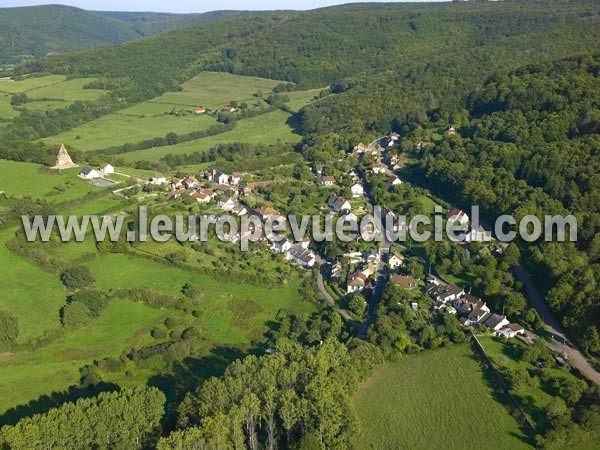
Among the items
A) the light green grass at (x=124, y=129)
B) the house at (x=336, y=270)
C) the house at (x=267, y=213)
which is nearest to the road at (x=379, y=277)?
the house at (x=336, y=270)

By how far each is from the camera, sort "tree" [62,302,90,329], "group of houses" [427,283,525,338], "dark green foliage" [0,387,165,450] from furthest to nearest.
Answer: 1. "tree" [62,302,90,329]
2. "group of houses" [427,283,525,338]
3. "dark green foliage" [0,387,165,450]

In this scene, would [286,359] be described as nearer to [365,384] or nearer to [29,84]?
[365,384]

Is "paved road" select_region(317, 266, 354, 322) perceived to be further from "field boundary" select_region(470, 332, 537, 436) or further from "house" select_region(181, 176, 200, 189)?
"house" select_region(181, 176, 200, 189)

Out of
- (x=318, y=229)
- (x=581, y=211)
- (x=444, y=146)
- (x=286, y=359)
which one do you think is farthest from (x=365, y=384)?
(x=444, y=146)

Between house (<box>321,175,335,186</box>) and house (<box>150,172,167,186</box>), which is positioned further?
house (<box>321,175,335,186</box>)

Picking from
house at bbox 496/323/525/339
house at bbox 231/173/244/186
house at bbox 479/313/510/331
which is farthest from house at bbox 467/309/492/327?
house at bbox 231/173/244/186

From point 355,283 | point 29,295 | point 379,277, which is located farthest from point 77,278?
point 379,277
